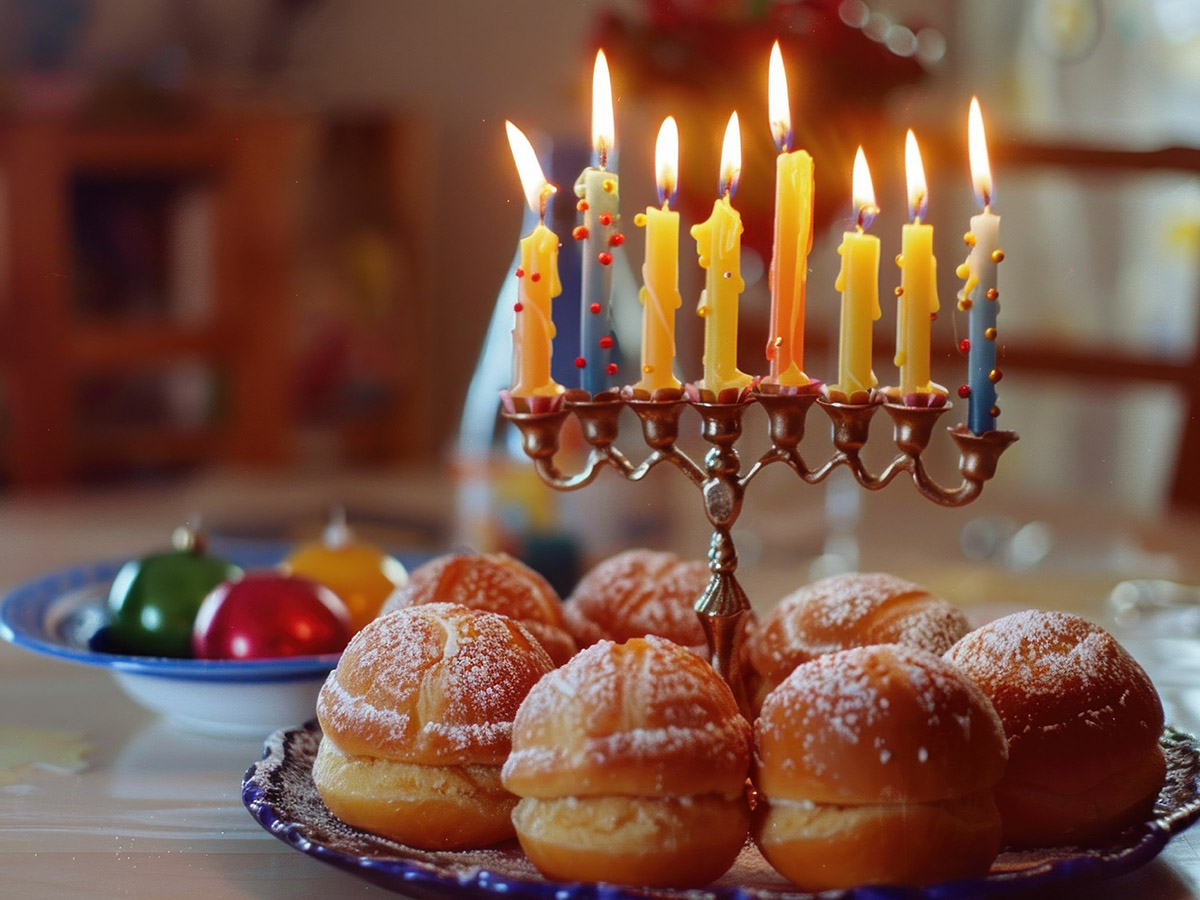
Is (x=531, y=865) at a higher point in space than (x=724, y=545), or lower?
lower

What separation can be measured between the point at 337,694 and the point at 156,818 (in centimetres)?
17

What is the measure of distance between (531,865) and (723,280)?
0.29 meters

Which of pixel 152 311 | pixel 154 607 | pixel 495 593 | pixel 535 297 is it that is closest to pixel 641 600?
pixel 495 593

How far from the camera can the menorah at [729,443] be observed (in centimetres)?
70

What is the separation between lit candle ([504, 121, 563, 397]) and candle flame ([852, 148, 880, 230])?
154 mm

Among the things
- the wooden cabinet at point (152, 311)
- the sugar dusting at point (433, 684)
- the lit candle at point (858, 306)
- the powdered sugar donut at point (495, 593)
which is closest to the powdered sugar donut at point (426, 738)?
the sugar dusting at point (433, 684)

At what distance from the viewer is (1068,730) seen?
650 mm

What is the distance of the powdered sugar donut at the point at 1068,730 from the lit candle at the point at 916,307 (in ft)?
0.43

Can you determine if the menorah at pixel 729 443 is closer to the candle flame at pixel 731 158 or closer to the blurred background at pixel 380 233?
the candle flame at pixel 731 158

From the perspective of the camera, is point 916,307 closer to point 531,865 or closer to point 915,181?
point 915,181

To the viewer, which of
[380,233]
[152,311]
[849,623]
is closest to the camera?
[849,623]

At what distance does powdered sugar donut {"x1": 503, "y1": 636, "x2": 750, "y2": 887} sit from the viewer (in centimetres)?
58

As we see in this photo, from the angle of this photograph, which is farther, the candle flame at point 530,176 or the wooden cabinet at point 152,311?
the wooden cabinet at point 152,311

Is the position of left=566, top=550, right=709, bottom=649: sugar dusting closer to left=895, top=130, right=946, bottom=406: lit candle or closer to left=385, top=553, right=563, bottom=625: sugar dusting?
left=385, top=553, right=563, bottom=625: sugar dusting
